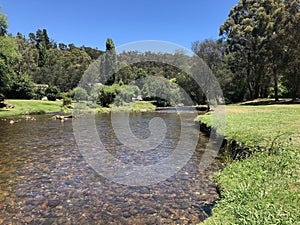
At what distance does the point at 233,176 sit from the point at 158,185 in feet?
7.38

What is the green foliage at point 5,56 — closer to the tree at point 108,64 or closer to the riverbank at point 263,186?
the tree at point 108,64

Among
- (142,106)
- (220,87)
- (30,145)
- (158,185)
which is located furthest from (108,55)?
(158,185)

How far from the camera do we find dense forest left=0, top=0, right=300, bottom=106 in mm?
32062

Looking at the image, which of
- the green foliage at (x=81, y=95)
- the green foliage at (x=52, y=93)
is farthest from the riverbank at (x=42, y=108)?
the green foliage at (x=52, y=93)

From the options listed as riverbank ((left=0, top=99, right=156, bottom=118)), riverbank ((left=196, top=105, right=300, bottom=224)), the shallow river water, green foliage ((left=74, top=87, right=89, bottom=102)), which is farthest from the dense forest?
riverbank ((left=196, top=105, right=300, bottom=224))

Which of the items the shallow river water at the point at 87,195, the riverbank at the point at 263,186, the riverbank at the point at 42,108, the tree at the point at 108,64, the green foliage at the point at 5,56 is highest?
the tree at the point at 108,64

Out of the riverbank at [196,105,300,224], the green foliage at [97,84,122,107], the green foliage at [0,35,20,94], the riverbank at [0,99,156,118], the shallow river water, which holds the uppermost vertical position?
the green foliage at [0,35,20,94]

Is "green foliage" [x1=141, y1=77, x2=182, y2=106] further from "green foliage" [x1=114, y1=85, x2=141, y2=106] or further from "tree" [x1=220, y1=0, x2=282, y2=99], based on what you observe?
"tree" [x1=220, y1=0, x2=282, y2=99]

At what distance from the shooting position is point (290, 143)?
7.98 meters

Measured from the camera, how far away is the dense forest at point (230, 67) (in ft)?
105

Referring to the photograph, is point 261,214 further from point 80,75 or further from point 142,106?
point 80,75

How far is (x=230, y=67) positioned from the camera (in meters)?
45.3

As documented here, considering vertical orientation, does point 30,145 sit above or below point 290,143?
below

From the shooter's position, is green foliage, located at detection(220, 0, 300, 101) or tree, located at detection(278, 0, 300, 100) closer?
tree, located at detection(278, 0, 300, 100)
